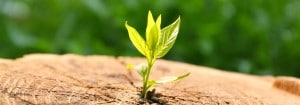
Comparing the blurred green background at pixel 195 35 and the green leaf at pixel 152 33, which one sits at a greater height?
the blurred green background at pixel 195 35

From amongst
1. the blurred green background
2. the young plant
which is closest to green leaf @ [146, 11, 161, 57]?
the young plant

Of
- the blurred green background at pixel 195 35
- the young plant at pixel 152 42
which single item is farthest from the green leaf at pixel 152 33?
the blurred green background at pixel 195 35

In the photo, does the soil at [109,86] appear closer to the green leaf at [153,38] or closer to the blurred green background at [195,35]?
the green leaf at [153,38]

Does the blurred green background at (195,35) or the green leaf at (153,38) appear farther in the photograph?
the blurred green background at (195,35)

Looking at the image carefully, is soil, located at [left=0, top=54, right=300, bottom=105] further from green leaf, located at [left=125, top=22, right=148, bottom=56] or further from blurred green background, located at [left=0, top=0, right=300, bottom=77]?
blurred green background, located at [left=0, top=0, right=300, bottom=77]

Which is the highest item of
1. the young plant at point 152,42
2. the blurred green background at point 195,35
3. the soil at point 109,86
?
the blurred green background at point 195,35

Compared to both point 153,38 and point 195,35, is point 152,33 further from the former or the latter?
point 195,35
